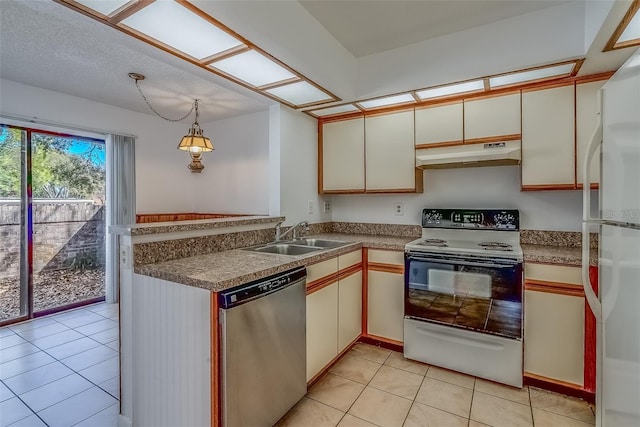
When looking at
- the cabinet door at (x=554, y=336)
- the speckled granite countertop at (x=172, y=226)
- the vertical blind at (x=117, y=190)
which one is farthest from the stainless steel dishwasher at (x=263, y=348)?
the vertical blind at (x=117, y=190)

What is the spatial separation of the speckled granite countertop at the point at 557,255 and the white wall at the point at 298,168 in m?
1.88

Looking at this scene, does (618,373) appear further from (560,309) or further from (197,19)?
(197,19)

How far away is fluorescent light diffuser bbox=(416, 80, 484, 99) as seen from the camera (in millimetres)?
2297

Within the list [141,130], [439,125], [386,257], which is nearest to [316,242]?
[386,257]

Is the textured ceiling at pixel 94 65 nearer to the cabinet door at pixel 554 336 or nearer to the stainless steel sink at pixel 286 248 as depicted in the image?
the stainless steel sink at pixel 286 248

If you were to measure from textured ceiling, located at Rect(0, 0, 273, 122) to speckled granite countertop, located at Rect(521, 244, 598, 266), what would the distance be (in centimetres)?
235

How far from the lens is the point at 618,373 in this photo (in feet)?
4.29

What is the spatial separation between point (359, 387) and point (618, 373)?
1358mm

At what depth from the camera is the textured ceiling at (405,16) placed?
6.43 ft

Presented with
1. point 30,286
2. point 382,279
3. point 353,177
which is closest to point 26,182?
point 30,286

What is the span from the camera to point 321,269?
82.1 inches

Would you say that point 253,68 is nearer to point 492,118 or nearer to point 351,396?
point 492,118

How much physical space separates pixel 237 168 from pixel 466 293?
10.2 ft

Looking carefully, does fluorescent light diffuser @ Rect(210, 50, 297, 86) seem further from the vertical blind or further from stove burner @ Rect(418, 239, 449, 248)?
the vertical blind
